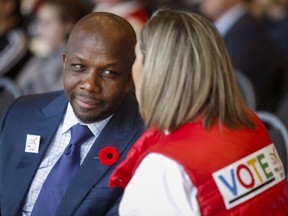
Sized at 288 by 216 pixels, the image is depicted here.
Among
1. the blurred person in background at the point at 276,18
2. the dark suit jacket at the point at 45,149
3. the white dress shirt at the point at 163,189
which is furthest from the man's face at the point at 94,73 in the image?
the blurred person in background at the point at 276,18

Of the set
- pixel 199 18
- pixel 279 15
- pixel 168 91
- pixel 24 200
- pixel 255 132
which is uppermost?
pixel 199 18

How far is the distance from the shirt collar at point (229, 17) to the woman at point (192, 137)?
3.16 meters

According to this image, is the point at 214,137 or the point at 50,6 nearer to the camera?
the point at 214,137

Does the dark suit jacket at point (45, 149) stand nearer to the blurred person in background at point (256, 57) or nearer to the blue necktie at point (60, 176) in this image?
the blue necktie at point (60, 176)

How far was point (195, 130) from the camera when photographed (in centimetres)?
196

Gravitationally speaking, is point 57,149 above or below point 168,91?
below

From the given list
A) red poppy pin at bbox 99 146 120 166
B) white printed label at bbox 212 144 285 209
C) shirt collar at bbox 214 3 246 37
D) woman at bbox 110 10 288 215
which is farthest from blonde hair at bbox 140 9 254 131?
shirt collar at bbox 214 3 246 37

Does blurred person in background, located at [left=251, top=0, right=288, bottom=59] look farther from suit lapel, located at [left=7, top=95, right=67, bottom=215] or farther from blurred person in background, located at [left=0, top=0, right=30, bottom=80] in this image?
suit lapel, located at [left=7, top=95, right=67, bottom=215]

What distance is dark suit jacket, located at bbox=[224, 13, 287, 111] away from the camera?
4801 mm

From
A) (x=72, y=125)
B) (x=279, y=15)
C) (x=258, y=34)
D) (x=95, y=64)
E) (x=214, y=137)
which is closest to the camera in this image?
(x=214, y=137)

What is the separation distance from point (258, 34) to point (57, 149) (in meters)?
2.87

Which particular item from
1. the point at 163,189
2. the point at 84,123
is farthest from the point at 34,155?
the point at 163,189

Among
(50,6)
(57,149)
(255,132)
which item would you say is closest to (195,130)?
(255,132)

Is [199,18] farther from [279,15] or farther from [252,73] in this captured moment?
[279,15]
